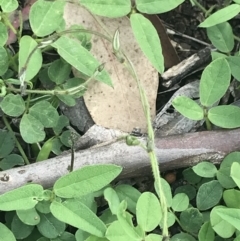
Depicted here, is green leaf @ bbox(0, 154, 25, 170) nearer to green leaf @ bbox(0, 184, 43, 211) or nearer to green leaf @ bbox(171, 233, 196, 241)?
green leaf @ bbox(0, 184, 43, 211)

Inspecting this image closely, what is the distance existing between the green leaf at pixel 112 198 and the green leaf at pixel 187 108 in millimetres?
316

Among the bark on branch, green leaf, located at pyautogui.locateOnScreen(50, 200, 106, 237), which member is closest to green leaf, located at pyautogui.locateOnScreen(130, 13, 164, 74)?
the bark on branch

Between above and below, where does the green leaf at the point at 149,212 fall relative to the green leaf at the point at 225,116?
below

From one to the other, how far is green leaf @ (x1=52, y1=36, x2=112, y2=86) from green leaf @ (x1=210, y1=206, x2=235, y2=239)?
554 millimetres

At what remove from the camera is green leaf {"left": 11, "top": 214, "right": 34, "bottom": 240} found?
164cm

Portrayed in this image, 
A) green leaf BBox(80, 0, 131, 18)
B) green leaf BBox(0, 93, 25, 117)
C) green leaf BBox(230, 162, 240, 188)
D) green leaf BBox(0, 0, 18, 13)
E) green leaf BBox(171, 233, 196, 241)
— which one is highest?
green leaf BBox(0, 0, 18, 13)

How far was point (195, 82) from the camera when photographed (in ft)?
6.53

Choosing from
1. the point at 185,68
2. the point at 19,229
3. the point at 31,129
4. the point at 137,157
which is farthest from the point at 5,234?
the point at 185,68

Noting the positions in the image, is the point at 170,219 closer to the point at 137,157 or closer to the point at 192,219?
the point at 192,219

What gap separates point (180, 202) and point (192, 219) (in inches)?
2.4

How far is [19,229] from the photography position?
1644 mm

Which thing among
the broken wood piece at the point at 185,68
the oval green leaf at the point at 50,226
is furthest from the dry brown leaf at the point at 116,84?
the oval green leaf at the point at 50,226

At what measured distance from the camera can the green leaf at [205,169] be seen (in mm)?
1705

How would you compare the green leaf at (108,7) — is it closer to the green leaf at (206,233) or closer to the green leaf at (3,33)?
the green leaf at (3,33)
